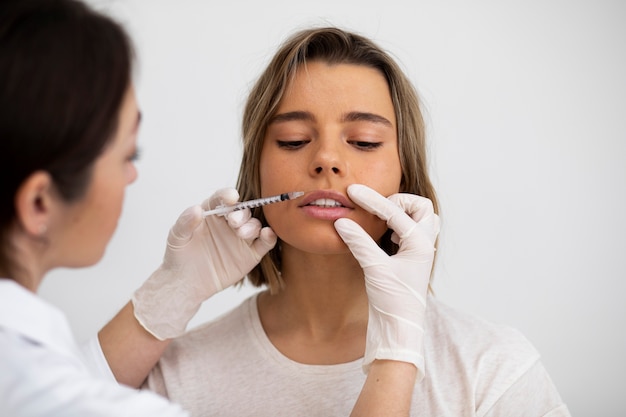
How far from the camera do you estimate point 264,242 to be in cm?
209

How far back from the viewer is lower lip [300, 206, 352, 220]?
1896 mm

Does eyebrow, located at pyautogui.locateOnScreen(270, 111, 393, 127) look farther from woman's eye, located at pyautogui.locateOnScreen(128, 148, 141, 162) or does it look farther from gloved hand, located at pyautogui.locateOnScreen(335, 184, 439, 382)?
woman's eye, located at pyautogui.locateOnScreen(128, 148, 141, 162)

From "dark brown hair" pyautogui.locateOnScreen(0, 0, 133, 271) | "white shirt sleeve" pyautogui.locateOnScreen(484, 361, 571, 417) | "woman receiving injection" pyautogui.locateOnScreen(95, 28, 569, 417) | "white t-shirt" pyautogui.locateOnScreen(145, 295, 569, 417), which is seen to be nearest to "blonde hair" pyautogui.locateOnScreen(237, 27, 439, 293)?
"woman receiving injection" pyautogui.locateOnScreen(95, 28, 569, 417)

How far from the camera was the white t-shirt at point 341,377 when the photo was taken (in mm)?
1875

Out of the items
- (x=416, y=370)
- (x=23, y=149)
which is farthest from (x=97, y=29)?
(x=416, y=370)

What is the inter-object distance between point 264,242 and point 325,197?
28 centimetres

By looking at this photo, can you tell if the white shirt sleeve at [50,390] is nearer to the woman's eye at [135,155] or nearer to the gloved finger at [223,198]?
the woman's eye at [135,155]

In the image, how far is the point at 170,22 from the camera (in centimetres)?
304

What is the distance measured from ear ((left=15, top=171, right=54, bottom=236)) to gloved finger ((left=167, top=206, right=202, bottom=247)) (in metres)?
0.67

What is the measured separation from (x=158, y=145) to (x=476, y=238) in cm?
130

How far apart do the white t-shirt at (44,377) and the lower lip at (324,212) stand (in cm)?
70

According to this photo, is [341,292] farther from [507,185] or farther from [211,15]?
[211,15]

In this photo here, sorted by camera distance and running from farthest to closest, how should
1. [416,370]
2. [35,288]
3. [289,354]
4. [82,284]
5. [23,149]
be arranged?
[82,284] < [289,354] < [416,370] < [35,288] < [23,149]

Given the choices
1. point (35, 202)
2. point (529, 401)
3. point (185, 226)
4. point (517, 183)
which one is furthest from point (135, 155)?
point (517, 183)
